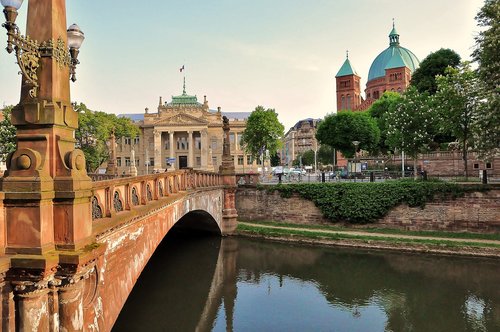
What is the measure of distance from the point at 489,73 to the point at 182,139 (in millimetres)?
69761

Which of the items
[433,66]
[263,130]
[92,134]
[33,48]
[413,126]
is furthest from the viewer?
[263,130]

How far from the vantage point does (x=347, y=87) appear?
402ft

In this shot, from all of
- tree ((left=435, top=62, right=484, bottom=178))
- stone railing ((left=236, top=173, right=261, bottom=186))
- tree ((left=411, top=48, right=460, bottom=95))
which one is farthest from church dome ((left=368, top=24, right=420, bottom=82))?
stone railing ((left=236, top=173, right=261, bottom=186))

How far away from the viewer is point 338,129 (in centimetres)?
6103

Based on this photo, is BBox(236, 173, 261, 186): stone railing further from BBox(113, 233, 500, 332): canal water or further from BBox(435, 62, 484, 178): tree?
BBox(435, 62, 484, 178): tree

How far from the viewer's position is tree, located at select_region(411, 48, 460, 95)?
171ft

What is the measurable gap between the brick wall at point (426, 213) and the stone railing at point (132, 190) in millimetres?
14216

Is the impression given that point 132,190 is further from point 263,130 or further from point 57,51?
point 263,130

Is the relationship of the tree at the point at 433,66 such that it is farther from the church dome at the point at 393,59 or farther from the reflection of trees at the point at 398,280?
the church dome at the point at 393,59

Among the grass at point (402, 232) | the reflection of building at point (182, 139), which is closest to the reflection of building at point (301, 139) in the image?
the reflection of building at point (182, 139)

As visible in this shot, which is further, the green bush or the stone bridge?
the green bush

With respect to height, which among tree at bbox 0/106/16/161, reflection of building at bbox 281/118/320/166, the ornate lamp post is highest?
reflection of building at bbox 281/118/320/166

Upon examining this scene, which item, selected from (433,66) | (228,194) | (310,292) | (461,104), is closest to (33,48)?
(310,292)

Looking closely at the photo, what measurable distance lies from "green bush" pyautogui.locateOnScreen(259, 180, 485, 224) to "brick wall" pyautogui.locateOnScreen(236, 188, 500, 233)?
19.2 inches
